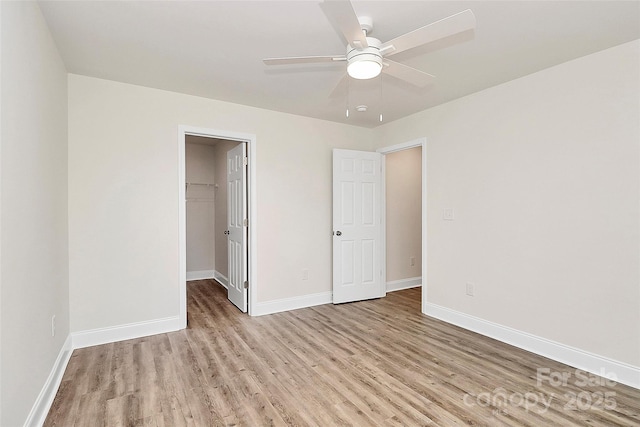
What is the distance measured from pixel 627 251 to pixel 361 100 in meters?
2.65

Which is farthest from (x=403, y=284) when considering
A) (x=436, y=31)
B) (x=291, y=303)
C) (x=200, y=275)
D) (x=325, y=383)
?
(x=436, y=31)

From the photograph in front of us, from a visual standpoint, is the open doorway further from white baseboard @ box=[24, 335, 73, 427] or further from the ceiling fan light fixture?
the ceiling fan light fixture

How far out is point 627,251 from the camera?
2404mm

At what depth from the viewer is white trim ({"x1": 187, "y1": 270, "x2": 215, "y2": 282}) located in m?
5.96

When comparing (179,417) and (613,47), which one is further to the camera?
(613,47)

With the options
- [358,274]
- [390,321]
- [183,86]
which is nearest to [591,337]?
[390,321]

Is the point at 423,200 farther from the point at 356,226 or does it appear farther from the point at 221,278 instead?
the point at 221,278

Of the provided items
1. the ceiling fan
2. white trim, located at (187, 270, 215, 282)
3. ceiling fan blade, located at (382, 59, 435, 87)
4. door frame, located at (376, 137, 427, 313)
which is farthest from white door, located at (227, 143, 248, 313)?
ceiling fan blade, located at (382, 59, 435, 87)

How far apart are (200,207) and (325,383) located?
4595 millimetres

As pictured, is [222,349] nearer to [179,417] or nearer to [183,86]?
[179,417]

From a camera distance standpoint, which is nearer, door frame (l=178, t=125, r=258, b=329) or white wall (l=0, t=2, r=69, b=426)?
white wall (l=0, t=2, r=69, b=426)

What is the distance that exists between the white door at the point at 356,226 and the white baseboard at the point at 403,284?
0.34m

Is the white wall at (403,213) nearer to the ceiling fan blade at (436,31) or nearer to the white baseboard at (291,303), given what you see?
the white baseboard at (291,303)

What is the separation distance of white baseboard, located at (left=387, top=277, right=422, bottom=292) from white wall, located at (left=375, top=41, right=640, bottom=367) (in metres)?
1.24
